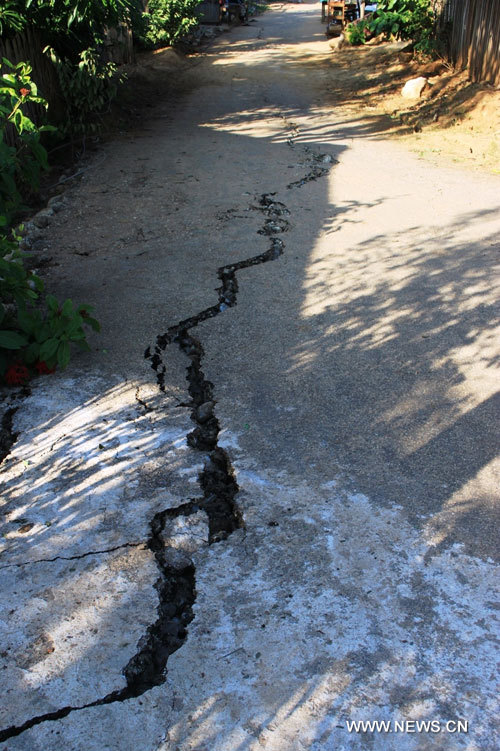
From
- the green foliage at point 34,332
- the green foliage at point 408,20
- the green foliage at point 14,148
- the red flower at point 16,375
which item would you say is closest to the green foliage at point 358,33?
the green foliage at point 408,20

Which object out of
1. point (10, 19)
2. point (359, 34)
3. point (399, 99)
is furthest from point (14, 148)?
point (359, 34)

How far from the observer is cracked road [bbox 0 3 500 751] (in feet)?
6.12

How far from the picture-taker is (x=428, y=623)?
6.79 ft

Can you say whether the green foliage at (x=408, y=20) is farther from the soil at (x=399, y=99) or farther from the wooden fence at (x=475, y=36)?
the wooden fence at (x=475, y=36)

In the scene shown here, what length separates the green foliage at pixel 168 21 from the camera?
1571 cm

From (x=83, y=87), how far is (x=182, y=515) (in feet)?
22.9

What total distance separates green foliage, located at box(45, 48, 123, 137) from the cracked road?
10.3ft

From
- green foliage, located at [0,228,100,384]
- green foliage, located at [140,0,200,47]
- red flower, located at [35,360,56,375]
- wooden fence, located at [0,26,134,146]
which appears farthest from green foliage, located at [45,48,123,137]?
green foliage, located at [140,0,200,47]

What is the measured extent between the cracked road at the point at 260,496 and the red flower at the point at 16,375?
0.10 m

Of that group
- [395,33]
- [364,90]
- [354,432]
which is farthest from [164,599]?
[395,33]

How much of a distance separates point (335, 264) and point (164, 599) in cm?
332

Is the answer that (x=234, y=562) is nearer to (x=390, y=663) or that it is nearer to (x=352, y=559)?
(x=352, y=559)

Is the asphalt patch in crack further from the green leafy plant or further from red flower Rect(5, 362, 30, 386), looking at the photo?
the green leafy plant

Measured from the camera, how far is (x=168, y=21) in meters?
16.1
